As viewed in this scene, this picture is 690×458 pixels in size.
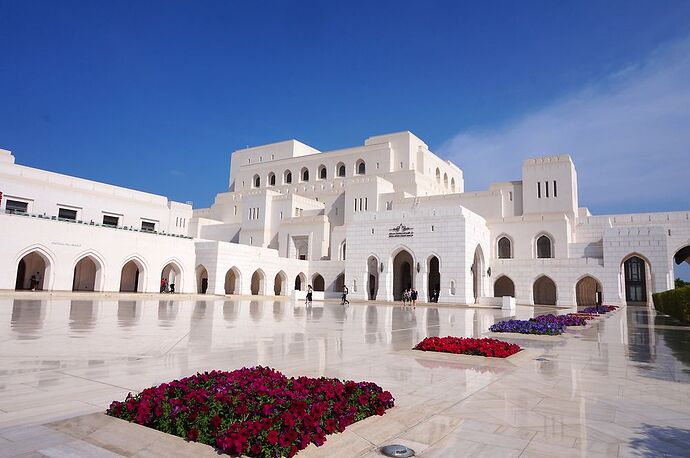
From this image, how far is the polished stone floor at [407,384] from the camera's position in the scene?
375 cm

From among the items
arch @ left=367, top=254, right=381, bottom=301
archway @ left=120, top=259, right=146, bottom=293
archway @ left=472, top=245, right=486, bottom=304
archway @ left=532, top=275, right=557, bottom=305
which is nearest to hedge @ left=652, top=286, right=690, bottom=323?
archway @ left=472, top=245, right=486, bottom=304

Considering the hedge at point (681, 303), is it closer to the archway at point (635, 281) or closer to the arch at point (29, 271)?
the archway at point (635, 281)

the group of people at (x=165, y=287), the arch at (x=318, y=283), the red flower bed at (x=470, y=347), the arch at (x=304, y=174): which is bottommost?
the red flower bed at (x=470, y=347)

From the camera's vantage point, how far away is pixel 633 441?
13.0 feet

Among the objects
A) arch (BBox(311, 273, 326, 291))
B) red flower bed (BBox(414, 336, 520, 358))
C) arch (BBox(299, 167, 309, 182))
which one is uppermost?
arch (BBox(299, 167, 309, 182))

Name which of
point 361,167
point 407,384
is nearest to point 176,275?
point 361,167

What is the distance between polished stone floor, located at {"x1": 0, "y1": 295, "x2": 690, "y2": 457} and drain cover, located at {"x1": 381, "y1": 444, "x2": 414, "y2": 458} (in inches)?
4.1

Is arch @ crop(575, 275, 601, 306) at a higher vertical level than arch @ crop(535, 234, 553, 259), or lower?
lower

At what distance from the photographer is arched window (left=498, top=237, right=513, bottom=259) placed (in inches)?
1667

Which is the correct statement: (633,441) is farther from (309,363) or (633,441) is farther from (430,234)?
(430,234)

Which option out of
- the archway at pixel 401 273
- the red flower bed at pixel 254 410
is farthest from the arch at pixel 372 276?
the red flower bed at pixel 254 410

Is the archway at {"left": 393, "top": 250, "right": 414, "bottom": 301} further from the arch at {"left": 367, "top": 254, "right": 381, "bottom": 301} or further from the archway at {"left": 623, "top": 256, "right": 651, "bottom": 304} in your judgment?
the archway at {"left": 623, "top": 256, "right": 651, "bottom": 304}

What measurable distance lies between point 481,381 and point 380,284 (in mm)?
32009

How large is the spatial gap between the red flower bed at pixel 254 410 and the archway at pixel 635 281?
53760mm
